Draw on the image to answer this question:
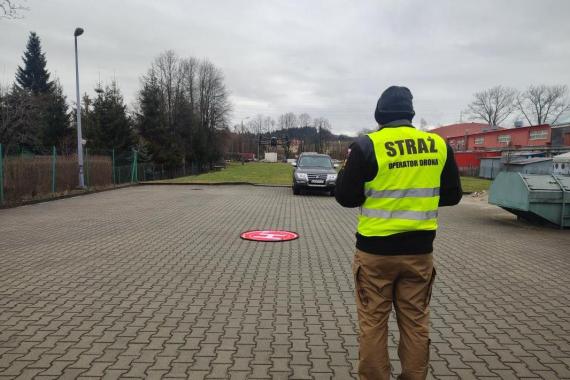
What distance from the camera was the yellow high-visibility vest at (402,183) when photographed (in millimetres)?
2594

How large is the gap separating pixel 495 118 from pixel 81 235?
3349 inches

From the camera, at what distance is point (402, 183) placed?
8.59 feet

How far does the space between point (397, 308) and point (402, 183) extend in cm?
82

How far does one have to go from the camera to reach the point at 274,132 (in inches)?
4852

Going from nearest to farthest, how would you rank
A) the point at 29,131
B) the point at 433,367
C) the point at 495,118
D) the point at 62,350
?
the point at 433,367 → the point at 62,350 → the point at 29,131 → the point at 495,118

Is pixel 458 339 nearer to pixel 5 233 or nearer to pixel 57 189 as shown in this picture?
pixel 5 233

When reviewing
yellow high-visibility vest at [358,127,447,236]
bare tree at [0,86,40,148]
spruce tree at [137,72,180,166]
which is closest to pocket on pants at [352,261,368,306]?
yellow high-visibility vest at [358,127,447,236]

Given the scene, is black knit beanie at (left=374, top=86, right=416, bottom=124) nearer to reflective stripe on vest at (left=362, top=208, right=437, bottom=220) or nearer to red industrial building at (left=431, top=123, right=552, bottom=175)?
reflective stripe on vest at (left=362, top=208, right=437, bottom=220)

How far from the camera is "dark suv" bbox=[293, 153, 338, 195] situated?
1766cm

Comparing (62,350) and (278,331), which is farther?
(278,331)

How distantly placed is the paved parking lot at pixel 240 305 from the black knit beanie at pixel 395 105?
6.39 ft

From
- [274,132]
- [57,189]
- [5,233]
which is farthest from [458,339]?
[274,132]

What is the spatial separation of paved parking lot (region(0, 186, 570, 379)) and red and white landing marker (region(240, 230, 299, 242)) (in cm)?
26

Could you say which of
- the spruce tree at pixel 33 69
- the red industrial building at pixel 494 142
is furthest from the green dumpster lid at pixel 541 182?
the spruce tree at pixel 33 69
